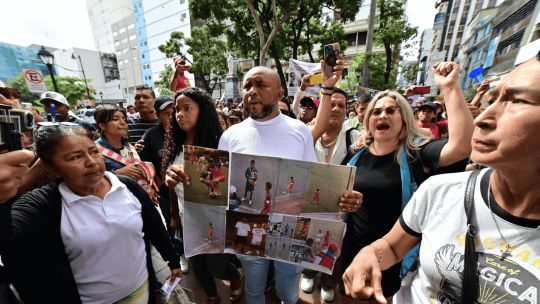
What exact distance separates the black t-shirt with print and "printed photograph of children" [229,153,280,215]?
0.82m

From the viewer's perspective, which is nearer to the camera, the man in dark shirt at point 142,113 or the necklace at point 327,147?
the necklace at point 327,147

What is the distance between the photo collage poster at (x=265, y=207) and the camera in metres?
1.33

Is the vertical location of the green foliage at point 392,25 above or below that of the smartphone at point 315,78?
above

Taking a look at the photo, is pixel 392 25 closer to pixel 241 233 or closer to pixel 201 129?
pixel 201 129

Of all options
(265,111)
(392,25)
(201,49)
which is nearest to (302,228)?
(265,111)

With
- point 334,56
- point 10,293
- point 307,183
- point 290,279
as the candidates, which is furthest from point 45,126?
point 334,56

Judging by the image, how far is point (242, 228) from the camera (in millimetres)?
1540

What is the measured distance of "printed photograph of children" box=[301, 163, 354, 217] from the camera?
127 centimetres

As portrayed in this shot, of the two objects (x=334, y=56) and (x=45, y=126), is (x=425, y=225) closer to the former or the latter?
(x=334, y=56)

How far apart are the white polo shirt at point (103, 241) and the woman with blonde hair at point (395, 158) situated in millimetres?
1510

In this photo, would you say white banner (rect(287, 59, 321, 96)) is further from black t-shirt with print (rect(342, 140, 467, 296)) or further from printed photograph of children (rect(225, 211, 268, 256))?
printed photograph of children (rect(225, 211, 268, 256))

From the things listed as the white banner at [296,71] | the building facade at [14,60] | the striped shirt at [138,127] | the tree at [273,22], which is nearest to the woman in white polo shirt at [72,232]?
the striped shirt at [138,127]

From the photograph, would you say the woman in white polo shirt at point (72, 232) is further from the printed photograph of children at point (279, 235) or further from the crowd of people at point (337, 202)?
the printed photograph of children at point (279, 235)

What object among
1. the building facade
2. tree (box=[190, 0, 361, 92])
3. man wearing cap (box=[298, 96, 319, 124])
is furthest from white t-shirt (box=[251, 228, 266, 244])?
the building facade
